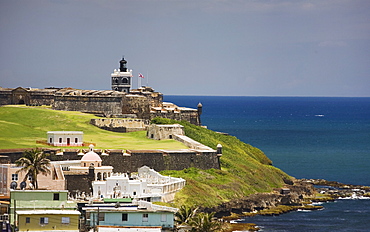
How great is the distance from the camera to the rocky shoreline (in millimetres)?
91625

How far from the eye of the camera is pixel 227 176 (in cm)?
10056

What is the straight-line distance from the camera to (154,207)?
70.7 meters

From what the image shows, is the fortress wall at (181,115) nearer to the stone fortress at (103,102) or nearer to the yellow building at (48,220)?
the stone fortress at (103,102)

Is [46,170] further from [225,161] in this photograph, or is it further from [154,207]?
[225,161]

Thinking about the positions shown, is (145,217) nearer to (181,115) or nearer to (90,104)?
(90,104)

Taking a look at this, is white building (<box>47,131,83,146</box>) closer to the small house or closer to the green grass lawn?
the green grass lawn

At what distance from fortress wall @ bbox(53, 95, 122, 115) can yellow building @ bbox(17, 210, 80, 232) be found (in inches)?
2837

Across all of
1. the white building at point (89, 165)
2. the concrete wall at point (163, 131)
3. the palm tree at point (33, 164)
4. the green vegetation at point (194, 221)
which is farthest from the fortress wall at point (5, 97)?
the green vegetation at point (194, 221)

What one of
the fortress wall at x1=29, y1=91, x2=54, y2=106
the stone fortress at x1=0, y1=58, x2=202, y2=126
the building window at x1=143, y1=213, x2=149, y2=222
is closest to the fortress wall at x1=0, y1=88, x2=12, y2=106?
the stone fortress at x1=0, y1=58, x2=202, y2=126

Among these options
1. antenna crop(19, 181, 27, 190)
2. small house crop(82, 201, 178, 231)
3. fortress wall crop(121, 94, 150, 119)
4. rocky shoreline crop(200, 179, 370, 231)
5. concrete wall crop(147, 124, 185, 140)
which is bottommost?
rocky shoreline crop(200, 179, 370, 231)

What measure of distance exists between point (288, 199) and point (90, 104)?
41.4 metres

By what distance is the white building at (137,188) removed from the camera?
80438 mm

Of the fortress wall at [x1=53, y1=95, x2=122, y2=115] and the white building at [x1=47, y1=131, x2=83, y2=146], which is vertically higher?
the fortress wall at [x1=53, y1=95, x2=122, y2=115]

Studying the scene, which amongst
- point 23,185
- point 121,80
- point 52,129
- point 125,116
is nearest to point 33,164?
point 23,185
